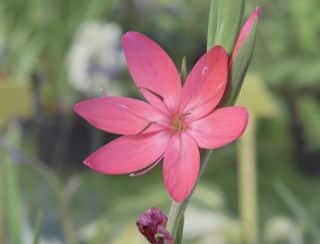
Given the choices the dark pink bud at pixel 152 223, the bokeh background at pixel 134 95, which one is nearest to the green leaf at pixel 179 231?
the dark pink bud at pixel 152 223

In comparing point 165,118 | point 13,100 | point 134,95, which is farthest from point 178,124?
point 134,95

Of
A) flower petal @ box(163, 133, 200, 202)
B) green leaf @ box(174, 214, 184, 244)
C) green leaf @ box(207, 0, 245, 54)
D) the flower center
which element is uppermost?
green leaf @ box(207, 0, 245, 54)

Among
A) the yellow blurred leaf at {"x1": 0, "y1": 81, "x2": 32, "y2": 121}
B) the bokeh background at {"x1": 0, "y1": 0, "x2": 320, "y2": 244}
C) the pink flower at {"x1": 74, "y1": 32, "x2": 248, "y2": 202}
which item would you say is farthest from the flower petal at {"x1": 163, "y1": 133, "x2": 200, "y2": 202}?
the bokeh background at {"x1": 0, "y1": 0, "x2": 320, "y2": 244}

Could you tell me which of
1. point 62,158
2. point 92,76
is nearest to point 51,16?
point 62,158

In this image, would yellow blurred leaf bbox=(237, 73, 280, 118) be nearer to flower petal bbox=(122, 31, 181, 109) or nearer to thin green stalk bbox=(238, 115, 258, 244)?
thin green stalk bbox=(238, 115, 258, 244)

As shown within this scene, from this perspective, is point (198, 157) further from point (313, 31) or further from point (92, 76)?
point (313, 31)

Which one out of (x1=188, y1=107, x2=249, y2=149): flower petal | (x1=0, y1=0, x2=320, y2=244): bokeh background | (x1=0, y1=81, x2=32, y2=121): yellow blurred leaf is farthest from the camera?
(x1=0, y1=0, x2=320, y2=244): bokeh background

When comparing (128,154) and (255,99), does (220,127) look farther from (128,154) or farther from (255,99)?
(255,99)
